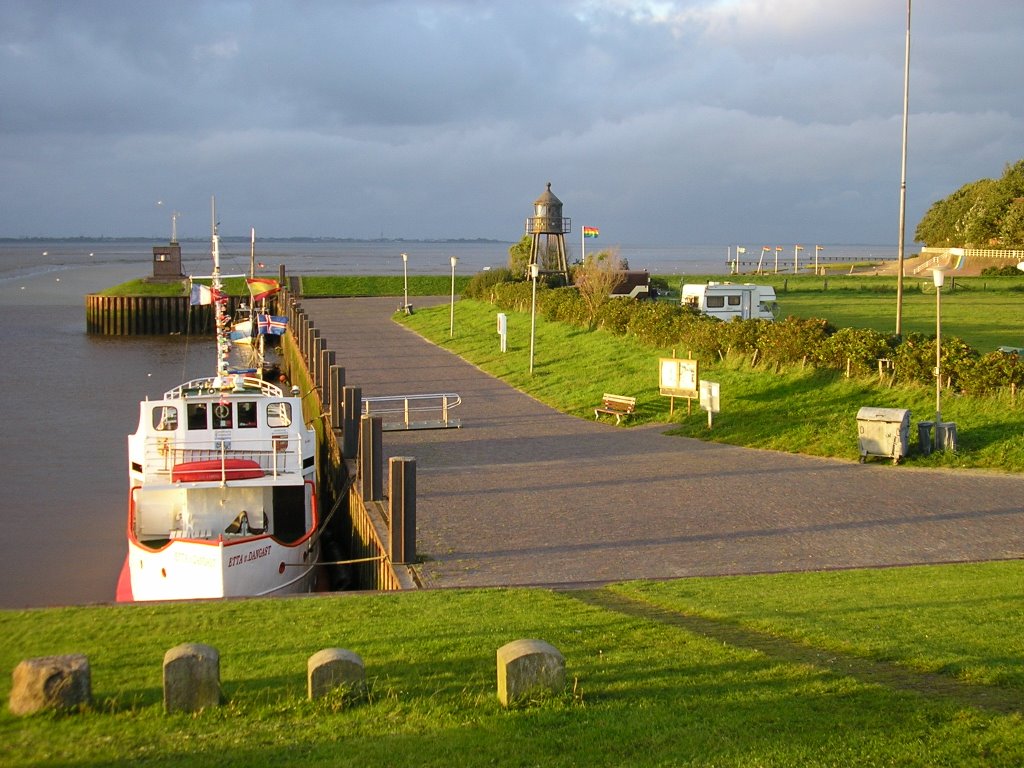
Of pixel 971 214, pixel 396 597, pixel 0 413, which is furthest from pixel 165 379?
pixel 971 214

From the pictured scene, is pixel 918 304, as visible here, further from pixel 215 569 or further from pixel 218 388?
pixel 215 569

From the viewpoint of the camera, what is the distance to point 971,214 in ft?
269

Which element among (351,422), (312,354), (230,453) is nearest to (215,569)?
(230,453)

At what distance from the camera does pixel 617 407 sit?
24.3 meters

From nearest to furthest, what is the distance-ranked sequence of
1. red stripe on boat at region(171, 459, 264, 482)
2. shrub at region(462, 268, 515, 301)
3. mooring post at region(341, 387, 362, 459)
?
red stripe on boat at region(171, 459, 264, 482)
mooring post at region(341, 387, 362, 459)
shrub at region(462, 268, 515, 301)

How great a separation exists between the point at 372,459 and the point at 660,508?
14.4 ft

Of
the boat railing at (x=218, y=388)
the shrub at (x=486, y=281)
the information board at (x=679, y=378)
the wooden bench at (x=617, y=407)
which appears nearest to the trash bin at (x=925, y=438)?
the information board at (x=679, y=378)

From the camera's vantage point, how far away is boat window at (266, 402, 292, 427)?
59.3ft

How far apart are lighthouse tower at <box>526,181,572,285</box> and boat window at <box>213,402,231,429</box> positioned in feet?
136

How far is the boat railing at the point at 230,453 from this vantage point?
16.3m

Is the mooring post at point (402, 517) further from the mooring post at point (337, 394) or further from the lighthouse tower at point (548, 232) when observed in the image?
the lighthouse tower at point (548, 232)

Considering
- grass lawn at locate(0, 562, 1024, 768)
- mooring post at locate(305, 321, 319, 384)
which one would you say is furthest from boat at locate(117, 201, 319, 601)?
mooring post at locate(305, 321, 319, 384)

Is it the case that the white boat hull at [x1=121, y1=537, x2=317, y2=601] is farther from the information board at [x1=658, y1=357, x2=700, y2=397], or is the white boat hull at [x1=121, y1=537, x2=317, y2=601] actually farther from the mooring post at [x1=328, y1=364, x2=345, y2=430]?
the information board at [x1=658, y1=357, x2=700, y2=397]

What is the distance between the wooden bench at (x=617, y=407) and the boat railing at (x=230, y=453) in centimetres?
853
